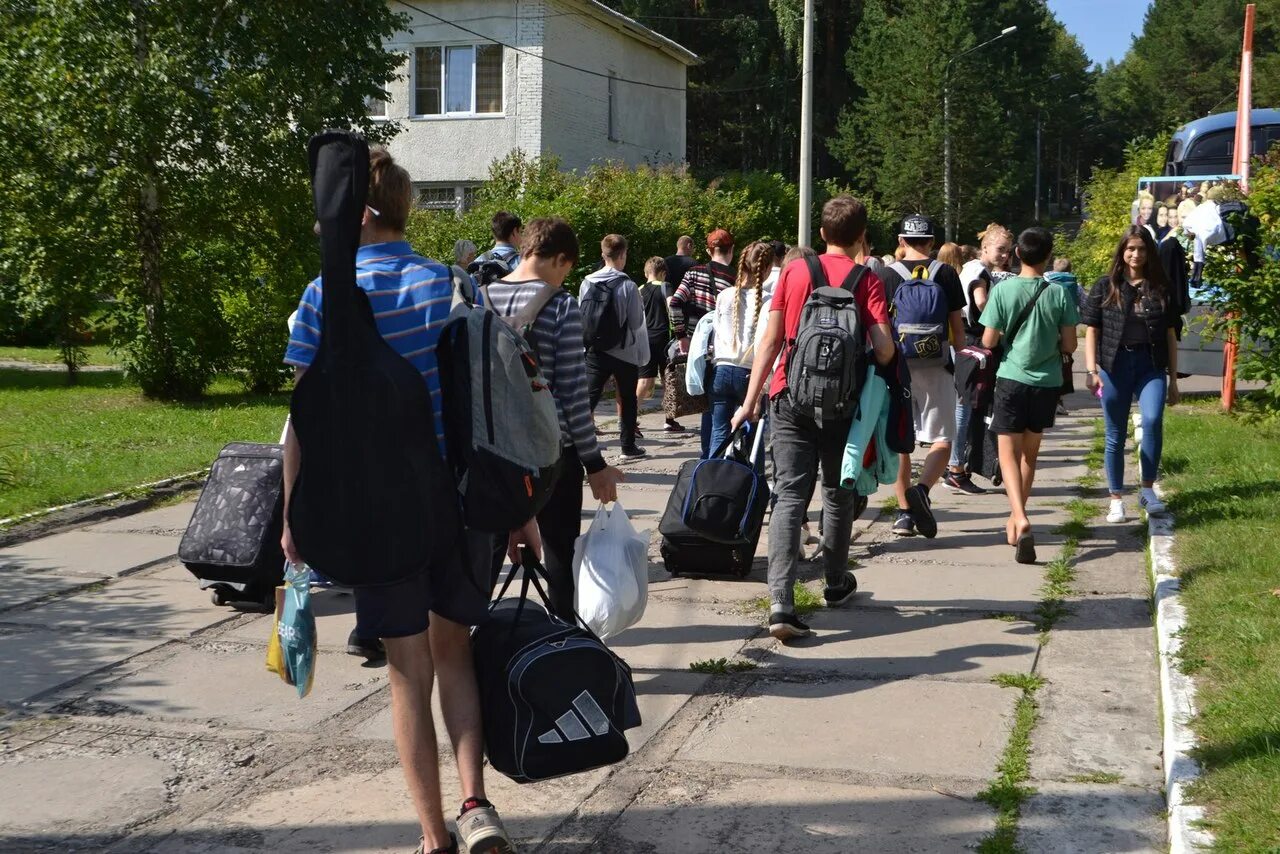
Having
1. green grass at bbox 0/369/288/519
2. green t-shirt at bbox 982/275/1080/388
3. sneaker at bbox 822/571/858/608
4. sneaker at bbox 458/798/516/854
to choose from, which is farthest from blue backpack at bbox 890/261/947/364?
green grass at bbox 0/369/288/519

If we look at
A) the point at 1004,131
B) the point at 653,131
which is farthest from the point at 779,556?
the point at 1004,131

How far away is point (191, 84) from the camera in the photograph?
50.0ft

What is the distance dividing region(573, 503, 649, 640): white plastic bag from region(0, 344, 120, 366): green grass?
1884 centimetres

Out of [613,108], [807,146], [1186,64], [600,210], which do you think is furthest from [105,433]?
[1186,64]

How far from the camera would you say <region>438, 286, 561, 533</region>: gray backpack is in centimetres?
365

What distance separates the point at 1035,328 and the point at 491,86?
26.3 meters

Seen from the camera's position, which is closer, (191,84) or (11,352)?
(191,84)

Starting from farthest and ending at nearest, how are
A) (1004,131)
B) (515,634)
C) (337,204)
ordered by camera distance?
(1004,131) → (515,634) → (337,204)

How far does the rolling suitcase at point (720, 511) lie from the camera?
21.6 feet

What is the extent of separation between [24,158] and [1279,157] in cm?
1246

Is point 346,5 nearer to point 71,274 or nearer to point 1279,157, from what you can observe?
point 71,274

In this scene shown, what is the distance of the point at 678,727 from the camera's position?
5.15m

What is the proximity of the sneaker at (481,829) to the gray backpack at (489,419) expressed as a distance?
2.43 feet

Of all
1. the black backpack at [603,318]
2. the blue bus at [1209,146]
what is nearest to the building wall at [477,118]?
the blue bus at [1209,146]
